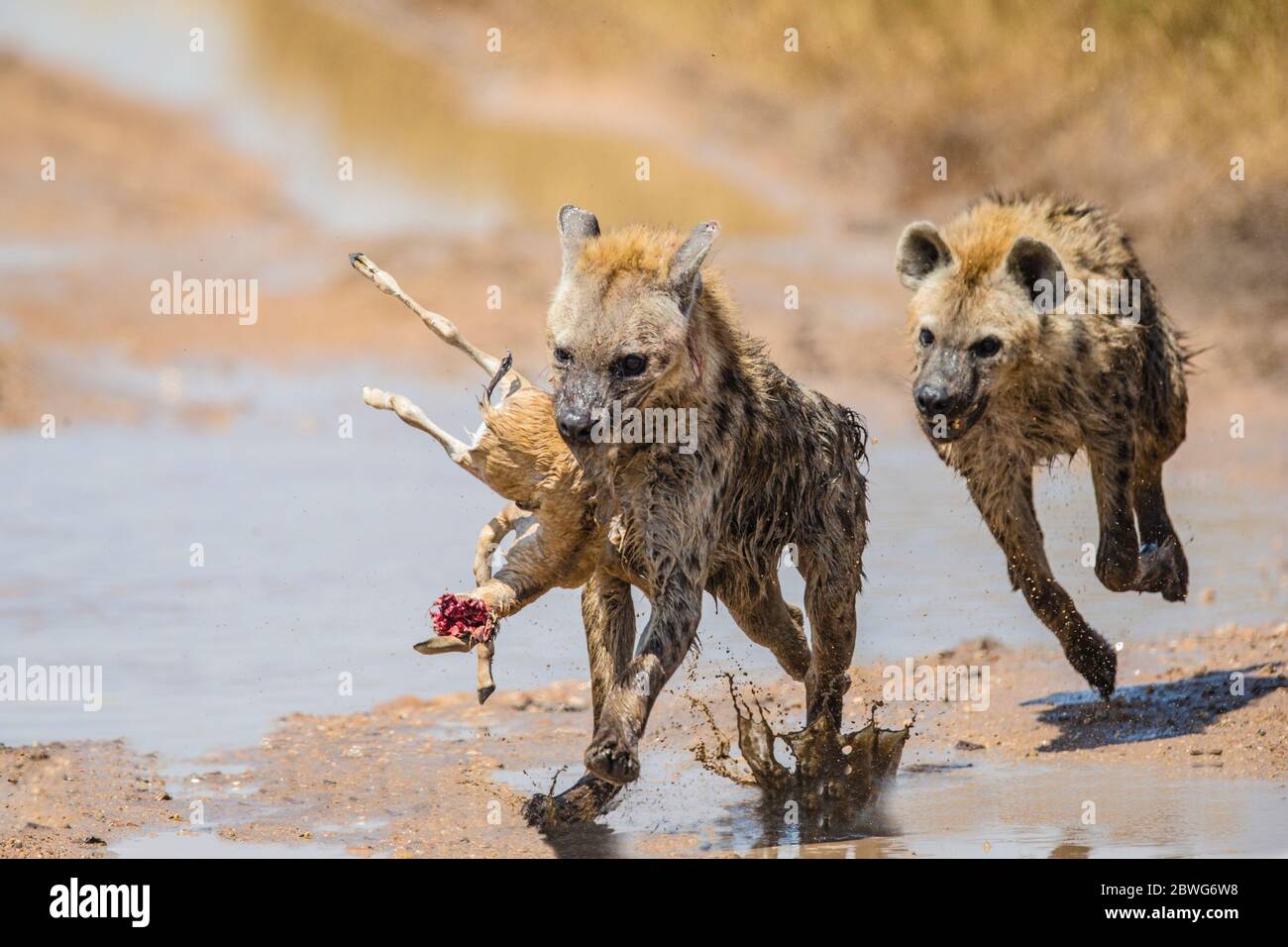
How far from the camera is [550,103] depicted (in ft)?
80.2

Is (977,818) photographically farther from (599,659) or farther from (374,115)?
(374,115)

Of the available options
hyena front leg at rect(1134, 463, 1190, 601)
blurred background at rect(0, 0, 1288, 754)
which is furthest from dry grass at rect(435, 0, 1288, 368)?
hyena front leg at rect(1134, 463, 1190, 601)

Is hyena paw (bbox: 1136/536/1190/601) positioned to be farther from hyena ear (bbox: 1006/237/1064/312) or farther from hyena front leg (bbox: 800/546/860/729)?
hyena front leg (bbox: 800/546/860/729)

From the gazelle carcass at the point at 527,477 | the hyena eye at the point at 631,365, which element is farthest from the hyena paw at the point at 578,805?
the hyena eye at the point at 631,365

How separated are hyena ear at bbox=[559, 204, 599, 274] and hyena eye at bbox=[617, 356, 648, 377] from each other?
46 centimetres

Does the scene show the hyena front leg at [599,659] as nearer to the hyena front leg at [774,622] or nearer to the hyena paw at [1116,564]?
the hyena front leg at [774,622]

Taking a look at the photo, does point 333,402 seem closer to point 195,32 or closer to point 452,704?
point 452,704

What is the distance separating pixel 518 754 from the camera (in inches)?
314

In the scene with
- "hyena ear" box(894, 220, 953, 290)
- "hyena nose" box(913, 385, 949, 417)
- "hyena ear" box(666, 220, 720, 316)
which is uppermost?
"hyena ear" box(894, 220, 953, 290)

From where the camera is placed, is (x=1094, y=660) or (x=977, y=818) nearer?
(x=977, y=818)

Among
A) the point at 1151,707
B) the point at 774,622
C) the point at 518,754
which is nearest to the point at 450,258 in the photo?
the point at 518,754

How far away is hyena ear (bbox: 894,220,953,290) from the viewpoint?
7922 mm

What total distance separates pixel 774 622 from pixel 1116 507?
→ 170 cm

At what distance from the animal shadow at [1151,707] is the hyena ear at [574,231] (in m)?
2.89
